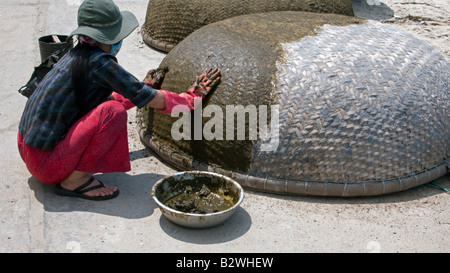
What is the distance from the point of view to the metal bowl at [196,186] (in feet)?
9.86

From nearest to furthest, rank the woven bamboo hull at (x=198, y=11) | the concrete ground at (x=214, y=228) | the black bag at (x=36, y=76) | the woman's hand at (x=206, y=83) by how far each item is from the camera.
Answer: the concrete ground at (x=214, y=228), the woman's hand at (x=206, y=83), the black bag at (x=36, y=76), the woven bamboo hull at (x=198, y=11)

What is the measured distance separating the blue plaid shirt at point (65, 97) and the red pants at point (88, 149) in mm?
65

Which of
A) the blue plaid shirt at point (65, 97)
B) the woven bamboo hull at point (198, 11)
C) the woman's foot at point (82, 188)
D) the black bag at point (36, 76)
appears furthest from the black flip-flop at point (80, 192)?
the woven bamboo hull at point (198, 11)

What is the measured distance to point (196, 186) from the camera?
3.41m

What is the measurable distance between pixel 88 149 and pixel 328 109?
1.51 metres

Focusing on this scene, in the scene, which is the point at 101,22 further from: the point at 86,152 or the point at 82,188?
the point at 82,188

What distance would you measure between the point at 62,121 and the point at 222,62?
1.12 metres

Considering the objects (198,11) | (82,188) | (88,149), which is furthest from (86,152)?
(198,11)

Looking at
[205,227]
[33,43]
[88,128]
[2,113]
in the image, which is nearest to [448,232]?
[205,227]

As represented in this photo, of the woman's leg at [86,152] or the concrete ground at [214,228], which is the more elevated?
the woman's leg at [86,152]

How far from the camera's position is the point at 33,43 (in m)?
6.54

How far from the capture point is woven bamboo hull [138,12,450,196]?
329cm
